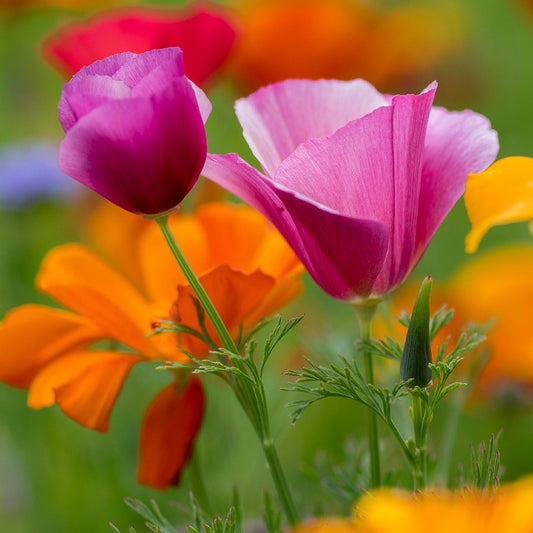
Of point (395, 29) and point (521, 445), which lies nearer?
point (521, 445)

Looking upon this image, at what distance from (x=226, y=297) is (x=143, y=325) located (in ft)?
0.37

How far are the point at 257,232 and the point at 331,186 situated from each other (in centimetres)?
15

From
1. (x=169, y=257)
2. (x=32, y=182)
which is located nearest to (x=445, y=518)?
(x=169, y=257)

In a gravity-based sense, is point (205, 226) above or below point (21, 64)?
below

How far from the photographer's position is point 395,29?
5.21ft

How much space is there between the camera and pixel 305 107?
48 cm

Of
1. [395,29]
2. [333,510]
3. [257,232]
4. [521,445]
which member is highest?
[395,29]

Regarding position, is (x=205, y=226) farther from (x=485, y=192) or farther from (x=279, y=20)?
(x=279, y=20)

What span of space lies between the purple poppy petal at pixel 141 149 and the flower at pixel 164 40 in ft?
0.70

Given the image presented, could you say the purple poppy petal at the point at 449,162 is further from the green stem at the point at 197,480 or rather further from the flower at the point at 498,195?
the green stem at the point at 197,480

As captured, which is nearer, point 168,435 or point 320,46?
point 168,435

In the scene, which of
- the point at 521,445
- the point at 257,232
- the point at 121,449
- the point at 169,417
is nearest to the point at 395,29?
the point at 521,445

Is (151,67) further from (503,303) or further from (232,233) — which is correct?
(503,303)

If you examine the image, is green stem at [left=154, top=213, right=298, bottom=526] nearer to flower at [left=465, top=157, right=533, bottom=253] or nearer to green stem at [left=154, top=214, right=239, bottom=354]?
green stem at [left=154, top=214, right=239, bottom=354]
